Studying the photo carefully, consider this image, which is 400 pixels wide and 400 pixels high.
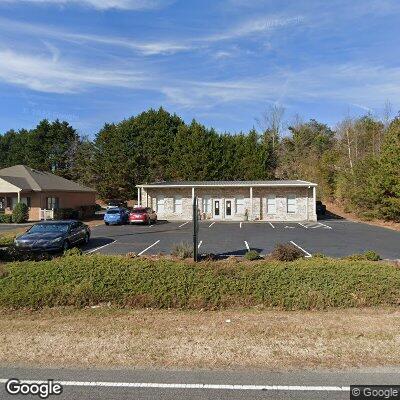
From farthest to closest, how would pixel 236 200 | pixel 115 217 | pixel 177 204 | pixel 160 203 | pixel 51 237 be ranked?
pixel 160 203
pixel 177 204
pixel 236 200
pixel 115 217
pixel 51 237

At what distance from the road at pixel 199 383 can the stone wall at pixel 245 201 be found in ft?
105

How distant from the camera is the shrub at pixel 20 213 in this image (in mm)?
33406

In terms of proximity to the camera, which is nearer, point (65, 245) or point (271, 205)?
point (65, 245)

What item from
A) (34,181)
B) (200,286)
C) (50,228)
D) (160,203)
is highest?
(34,181)

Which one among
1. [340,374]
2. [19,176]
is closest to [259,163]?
[19,176]

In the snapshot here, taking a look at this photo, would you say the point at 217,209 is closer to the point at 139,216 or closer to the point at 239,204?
the point at 239,204

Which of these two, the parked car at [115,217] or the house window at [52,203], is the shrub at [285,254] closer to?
the parked car at [115,217]

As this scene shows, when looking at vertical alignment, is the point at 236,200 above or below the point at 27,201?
above

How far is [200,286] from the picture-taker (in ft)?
30.7

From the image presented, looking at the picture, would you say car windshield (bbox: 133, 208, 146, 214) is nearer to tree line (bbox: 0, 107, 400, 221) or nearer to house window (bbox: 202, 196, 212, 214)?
house window (bbox: 202, 196, 212, 214)

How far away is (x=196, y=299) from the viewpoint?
9.09 m

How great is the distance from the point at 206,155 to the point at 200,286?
1750 inches

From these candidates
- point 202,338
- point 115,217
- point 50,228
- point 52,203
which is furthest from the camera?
point 52,203

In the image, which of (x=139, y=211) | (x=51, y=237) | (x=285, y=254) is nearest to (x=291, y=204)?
(x=139, y=211)
